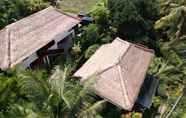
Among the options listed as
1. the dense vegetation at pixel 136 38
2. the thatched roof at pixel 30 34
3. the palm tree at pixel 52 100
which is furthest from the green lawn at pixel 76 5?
the palm tree at pixel 52 100

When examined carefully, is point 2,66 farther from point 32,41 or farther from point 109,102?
point 109,102

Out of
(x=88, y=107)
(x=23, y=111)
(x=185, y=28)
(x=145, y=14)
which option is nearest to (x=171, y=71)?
(x=185, y=28)

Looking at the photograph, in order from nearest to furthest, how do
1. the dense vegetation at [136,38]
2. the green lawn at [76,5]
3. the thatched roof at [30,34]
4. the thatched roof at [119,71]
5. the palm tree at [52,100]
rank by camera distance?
the palm tree at [52,100], the dense vegetation at [136,38], the thatched roof at [119,71], the thatched roof at [30,34], the green lawn at [76,5]

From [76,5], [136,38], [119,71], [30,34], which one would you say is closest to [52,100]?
[119,71]

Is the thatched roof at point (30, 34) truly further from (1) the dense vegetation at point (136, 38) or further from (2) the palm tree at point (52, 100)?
(2) the palm tree at point (52, 100)

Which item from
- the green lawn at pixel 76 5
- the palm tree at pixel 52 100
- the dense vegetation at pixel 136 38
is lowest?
the green lawn at pixel 76 5

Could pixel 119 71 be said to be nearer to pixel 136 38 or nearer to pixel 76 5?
pixel 136 38
